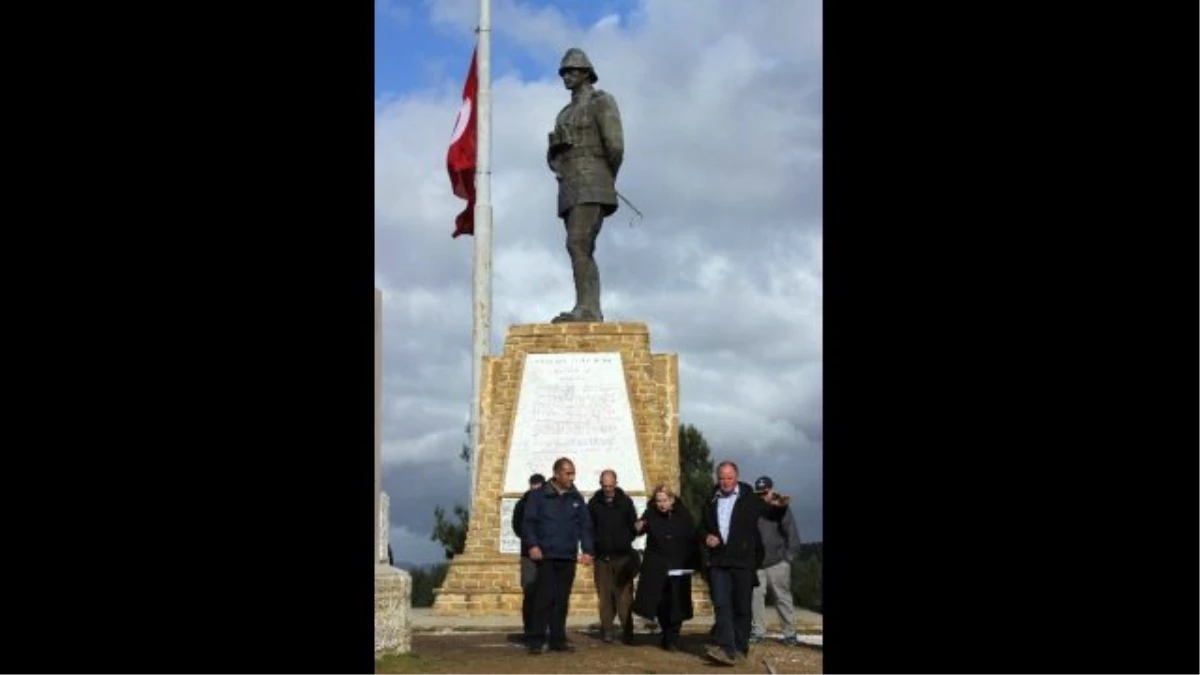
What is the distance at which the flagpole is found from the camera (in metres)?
21.5

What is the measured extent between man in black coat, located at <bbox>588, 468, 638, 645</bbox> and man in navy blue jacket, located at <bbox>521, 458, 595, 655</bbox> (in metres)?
0.52

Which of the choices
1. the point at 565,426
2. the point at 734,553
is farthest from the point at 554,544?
the point at 565,426

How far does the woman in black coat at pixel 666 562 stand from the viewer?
12.4 m

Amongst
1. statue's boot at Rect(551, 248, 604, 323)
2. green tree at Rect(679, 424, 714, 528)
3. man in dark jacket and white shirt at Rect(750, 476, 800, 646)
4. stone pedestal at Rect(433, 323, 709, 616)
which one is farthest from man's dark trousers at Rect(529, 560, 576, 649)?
green tree at Rect(679, 424, 714, 528)

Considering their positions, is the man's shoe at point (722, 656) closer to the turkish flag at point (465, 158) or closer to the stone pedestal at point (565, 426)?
the stone pedestal at point (565, 426)

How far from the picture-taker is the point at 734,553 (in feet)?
38.2

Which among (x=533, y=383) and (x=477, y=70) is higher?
(x=477, y=70)

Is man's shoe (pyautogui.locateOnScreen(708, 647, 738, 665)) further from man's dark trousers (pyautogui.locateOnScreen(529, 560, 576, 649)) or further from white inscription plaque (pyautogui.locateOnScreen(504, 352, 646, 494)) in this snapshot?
white inscription plaque (pyautogui.locateOnScreen(504, 352, 646, 494))

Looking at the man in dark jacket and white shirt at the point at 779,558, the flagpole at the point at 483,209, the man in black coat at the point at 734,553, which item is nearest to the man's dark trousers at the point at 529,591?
the man in black coat at the point at 734,553

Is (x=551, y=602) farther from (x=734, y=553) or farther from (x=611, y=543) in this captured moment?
(x=734, y=553)
